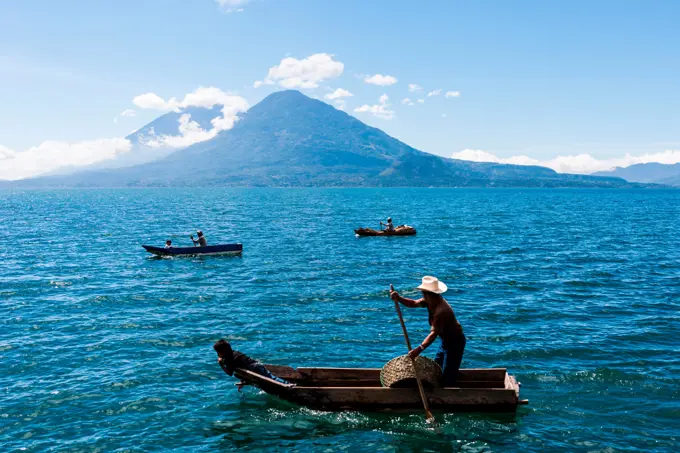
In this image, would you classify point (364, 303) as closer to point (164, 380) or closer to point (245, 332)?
point (245, 332)

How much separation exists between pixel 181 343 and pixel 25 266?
81.5 ft

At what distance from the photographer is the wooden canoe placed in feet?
46.1

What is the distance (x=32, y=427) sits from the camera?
14.1 meters

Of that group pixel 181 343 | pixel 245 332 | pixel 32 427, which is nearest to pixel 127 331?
pixel 181 343

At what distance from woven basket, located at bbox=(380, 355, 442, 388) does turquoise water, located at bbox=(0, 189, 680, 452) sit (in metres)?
0.93

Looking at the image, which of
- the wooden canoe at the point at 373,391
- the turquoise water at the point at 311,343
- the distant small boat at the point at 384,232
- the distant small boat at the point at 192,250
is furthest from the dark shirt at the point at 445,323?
the distant small boat at the point at 384,232

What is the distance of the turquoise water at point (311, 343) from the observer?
1370 centimetres

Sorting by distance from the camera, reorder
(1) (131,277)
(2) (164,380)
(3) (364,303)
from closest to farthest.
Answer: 1. (2) (164,380)
2. (3) (364,303)
3. (1) (131,277)

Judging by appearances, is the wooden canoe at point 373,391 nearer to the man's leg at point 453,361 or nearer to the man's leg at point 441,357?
the man's leg at point 453,361

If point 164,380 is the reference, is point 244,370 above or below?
above

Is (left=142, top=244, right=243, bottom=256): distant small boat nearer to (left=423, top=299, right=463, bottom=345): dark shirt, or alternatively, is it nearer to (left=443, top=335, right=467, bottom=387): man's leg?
(left=443, top=335, right=467, bottom=387): man's leg

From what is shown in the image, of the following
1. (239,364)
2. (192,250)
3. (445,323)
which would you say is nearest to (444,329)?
(445,323)

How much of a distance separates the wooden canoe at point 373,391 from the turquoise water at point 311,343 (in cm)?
34

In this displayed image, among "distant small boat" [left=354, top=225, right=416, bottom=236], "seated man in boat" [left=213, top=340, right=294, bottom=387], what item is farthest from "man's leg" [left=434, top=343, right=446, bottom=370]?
"distant small boat" [left=354, top=225, right=416, bottom=236]
